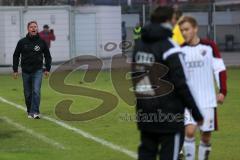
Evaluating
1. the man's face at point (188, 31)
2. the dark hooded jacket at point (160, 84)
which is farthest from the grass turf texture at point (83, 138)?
the dark hooded jacket at point (160, 84)

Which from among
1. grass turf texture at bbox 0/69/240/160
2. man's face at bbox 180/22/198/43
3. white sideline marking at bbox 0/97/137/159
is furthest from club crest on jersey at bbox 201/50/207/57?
white sideline marking at bbox 0/97/137/159

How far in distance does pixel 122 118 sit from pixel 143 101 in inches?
325

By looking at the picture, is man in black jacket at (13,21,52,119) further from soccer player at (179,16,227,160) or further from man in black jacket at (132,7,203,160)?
man in black jacket at (132,7,203,160)

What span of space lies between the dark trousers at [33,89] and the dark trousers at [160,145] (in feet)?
27.9

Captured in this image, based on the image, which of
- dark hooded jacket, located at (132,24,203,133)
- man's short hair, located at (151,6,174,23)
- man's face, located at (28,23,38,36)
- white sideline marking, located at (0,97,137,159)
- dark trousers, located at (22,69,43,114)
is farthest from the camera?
dark trousers, located at (22,69,43,114)

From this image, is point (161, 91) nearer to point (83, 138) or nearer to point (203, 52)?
point (203, 52)

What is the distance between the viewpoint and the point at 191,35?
8.21 metres

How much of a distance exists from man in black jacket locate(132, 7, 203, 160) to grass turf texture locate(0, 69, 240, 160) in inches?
133

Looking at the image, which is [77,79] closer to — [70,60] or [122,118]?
[70,60]

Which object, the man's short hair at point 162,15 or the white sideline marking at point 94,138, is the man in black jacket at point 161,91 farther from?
the white sideline marking at point 94,138

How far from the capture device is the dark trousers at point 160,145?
658 centimetres

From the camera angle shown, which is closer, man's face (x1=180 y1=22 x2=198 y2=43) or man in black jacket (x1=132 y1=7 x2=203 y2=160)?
man in black jacket (x1=132 y1=7 x2=203 y2=160)

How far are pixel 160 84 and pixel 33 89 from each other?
345 inches

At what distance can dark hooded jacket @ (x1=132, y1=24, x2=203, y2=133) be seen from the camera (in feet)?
21.2
